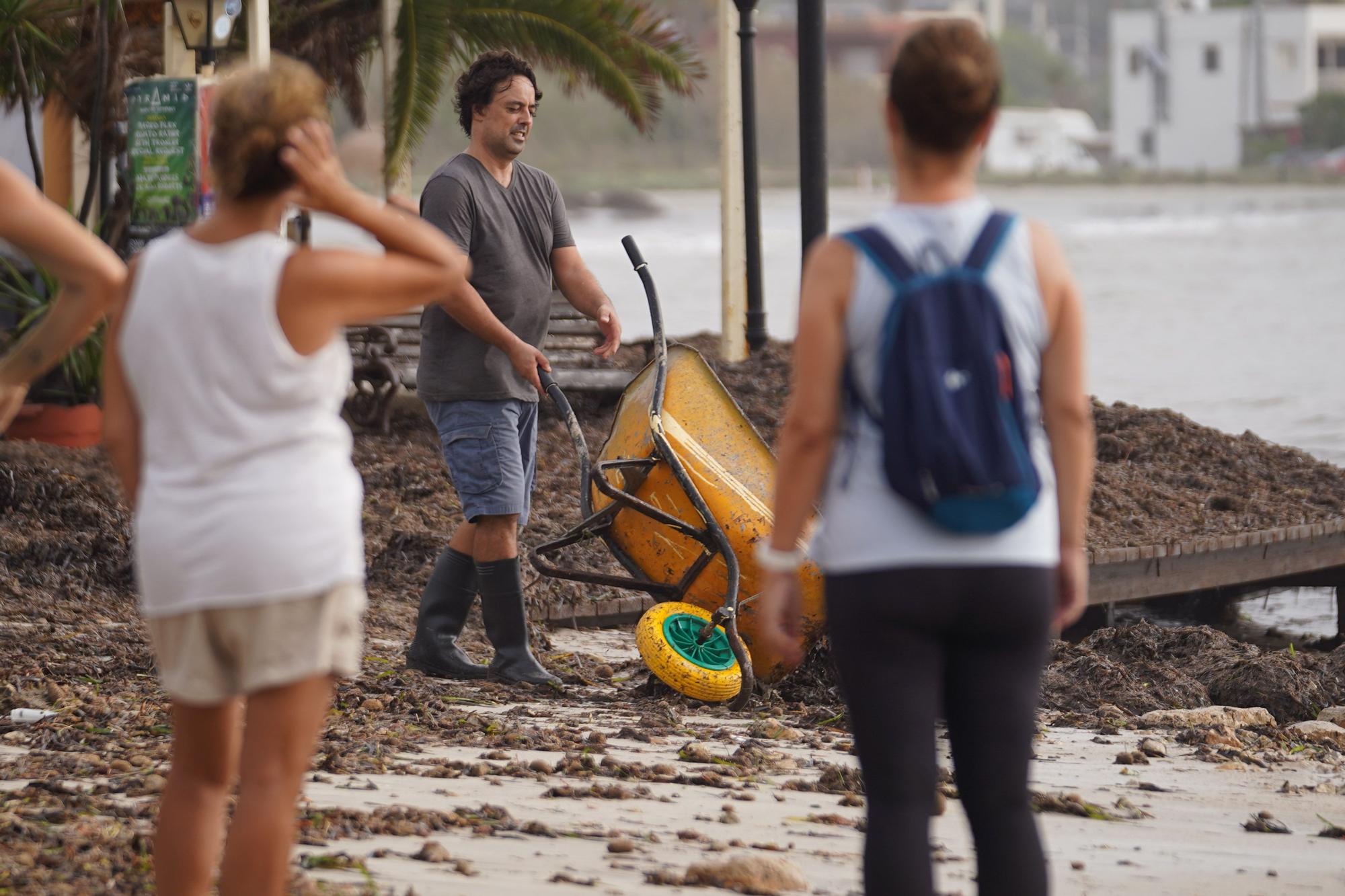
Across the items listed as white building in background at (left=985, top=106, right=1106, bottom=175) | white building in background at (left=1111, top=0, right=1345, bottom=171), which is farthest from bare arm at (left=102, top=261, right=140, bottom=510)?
white building in background at (left=985, top=106, right=1106, bottom=175)

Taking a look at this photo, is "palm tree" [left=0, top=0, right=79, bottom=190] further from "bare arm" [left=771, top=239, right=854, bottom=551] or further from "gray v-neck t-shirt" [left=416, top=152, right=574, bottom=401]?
"bare arm" [left=771, top=239, right=854, bottom=551]

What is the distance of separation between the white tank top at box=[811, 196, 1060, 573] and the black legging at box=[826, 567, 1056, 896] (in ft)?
0.09

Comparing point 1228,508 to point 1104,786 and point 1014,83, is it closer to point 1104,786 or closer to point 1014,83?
point 1104,786

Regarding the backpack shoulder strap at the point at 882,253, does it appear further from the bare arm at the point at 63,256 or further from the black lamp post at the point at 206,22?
the black lamp post at the point at 206,22

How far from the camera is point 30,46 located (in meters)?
10.6

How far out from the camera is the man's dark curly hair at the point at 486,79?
5.16m

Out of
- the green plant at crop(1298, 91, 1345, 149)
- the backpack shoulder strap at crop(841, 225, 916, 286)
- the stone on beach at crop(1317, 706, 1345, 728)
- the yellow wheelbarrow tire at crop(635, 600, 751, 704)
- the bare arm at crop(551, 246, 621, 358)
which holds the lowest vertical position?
the stone on beach at crop(1317, 706, 1345, 728)

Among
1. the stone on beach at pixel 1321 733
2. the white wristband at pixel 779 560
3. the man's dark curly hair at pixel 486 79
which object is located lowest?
the stone on beach at pixel 1321 733

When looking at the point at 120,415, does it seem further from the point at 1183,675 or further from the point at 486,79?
the point at 1183,675

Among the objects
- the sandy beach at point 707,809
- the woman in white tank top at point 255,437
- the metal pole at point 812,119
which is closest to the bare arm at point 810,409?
the woman in white tank top at point 255,437

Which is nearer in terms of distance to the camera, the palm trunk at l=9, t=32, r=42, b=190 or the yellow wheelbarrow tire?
the yellow wheelbarrow tire

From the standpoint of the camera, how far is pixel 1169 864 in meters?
3.76

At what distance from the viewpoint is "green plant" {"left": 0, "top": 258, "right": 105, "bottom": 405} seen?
31.7 feet

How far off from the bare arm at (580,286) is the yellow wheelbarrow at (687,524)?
15 cm
